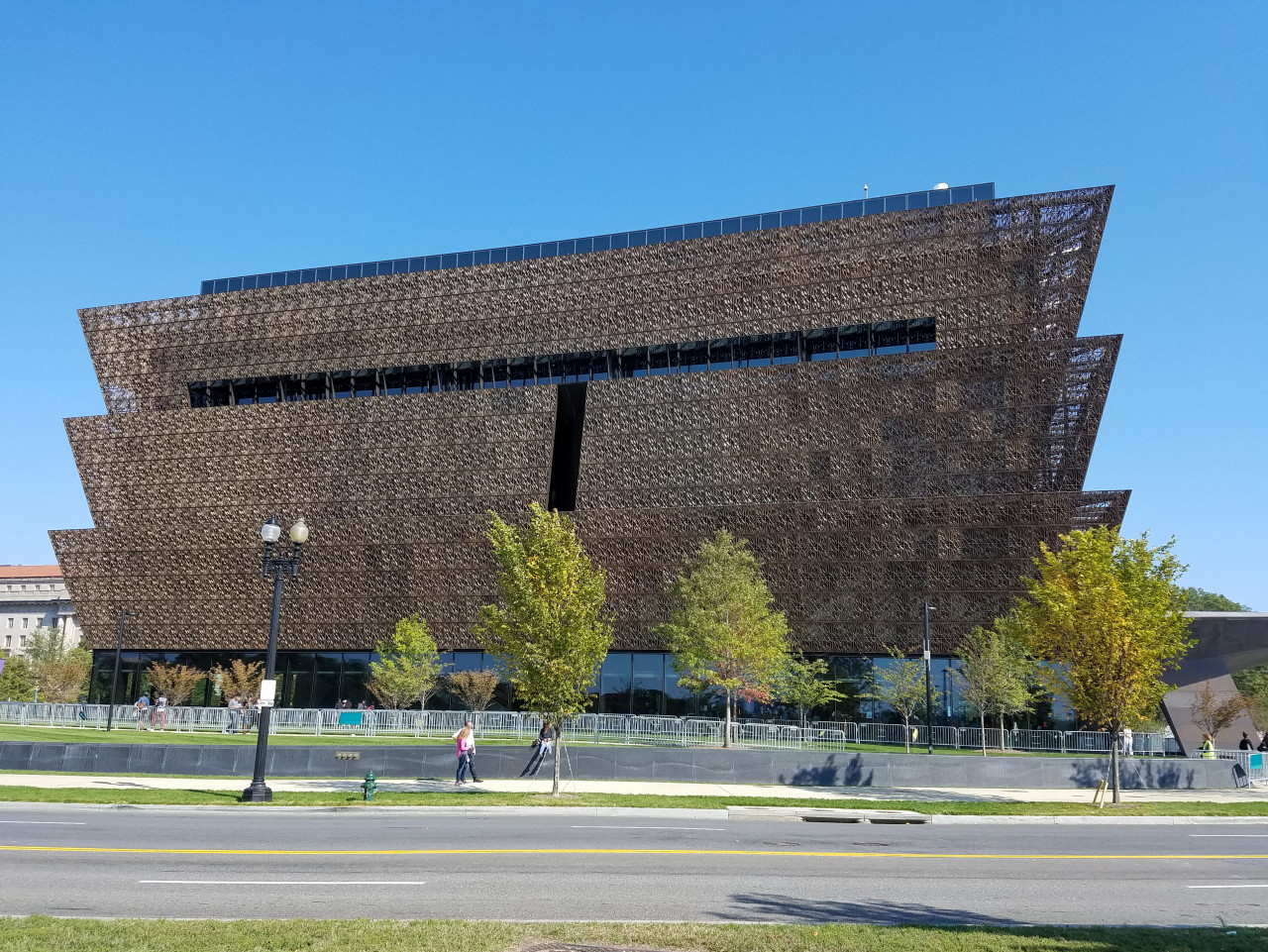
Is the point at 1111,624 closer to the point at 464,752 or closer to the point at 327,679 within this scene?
the point at 464,752

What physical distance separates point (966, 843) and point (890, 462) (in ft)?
103

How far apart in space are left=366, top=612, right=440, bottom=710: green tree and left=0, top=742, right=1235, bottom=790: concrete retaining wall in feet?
65.8

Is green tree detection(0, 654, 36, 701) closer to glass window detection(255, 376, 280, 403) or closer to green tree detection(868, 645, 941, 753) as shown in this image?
glass window detection(255, 376, 280, 403)

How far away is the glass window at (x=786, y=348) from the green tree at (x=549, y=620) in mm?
28126

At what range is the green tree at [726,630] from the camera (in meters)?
39.5

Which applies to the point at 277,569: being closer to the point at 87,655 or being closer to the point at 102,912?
the point at 102,912

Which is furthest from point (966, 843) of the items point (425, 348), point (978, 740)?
point (425, 348)

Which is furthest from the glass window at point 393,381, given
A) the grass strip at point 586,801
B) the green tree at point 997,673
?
the grass strip at point 586,801

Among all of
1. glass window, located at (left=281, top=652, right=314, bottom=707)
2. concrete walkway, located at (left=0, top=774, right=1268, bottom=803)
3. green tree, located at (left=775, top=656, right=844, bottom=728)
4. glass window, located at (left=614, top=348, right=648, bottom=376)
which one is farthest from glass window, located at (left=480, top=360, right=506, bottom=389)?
concrete walkway, located at (left=0, top=774, right=1268, bottom=803)

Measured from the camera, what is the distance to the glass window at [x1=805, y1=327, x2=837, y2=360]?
170 feet

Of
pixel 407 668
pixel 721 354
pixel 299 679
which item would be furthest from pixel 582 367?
pixel 299 679

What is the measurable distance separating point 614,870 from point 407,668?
37481 mm

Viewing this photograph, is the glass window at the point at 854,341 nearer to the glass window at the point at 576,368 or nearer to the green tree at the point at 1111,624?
the glass window at the point at 576,368

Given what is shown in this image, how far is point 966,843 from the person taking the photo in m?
17.9
